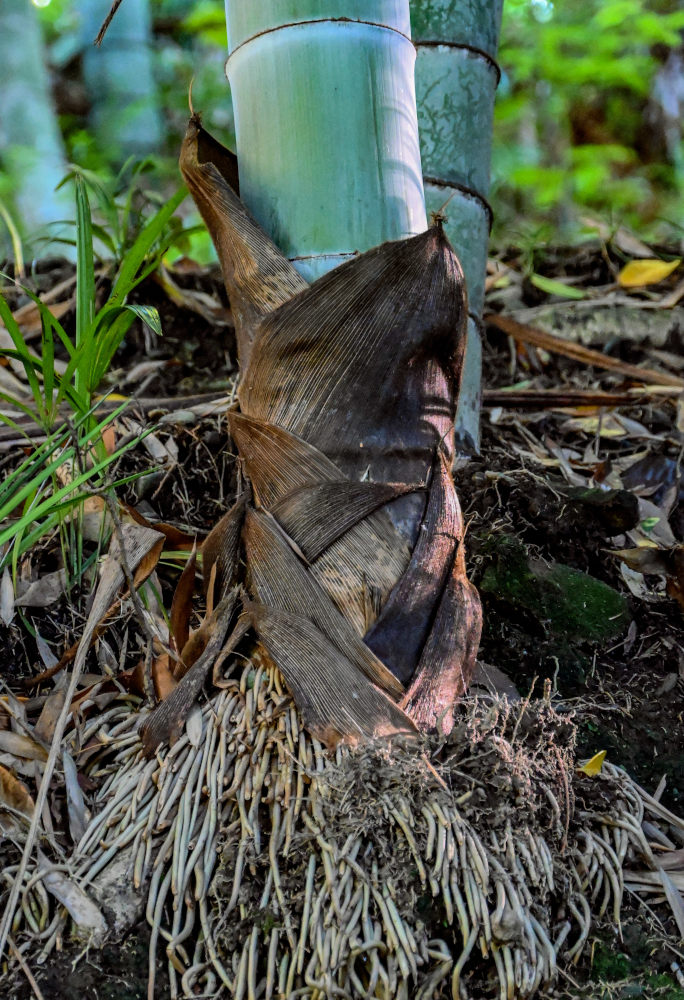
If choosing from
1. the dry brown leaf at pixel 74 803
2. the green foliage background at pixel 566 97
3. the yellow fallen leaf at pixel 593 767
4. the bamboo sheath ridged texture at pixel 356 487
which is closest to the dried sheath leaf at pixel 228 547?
the bamboo sheath ridged texture at pixel 356 487

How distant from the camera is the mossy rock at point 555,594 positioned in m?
1.78

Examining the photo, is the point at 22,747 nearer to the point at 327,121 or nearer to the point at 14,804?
the point at 14,804

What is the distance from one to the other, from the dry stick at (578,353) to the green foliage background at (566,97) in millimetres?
3650

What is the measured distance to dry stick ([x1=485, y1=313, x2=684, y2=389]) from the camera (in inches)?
106

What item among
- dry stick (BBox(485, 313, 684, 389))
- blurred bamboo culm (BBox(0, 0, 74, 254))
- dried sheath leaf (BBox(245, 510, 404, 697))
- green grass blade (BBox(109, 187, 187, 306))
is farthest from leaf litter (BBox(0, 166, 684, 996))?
blurred bamboo culm (BBox(0, 0, 74, 254))

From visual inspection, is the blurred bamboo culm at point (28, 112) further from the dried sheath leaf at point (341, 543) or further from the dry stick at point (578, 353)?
the dried sheath leaf at point (341, 543)

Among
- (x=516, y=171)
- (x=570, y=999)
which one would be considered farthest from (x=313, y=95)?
(x=516, y=171)

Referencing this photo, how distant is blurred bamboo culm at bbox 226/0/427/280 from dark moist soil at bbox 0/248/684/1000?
597mm

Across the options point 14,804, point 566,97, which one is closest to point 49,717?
point 14,804

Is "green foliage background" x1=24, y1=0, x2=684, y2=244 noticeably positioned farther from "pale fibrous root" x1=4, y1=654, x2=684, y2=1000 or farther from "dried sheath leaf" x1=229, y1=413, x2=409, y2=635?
"pale fibrous root" x1=4, y1=654, x2=684, y2=1000

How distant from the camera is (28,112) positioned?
4.77 m

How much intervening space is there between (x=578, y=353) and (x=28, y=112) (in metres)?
3.62

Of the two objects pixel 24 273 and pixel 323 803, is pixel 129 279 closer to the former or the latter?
pixel 323 803

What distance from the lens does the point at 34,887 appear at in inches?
49.2
